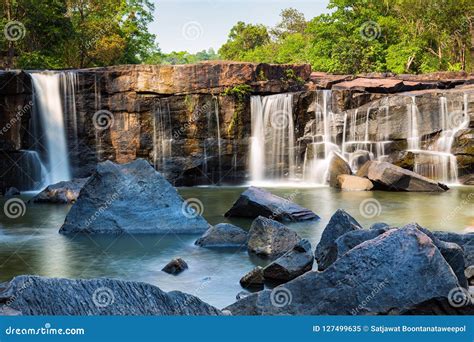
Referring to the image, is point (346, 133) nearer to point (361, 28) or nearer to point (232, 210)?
point (232, 210)

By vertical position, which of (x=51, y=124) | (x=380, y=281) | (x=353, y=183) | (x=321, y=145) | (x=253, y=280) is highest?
(x=51, y=124)

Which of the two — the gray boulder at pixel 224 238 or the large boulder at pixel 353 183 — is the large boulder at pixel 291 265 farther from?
the large boulder at pixel 353 183

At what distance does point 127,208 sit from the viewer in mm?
13242

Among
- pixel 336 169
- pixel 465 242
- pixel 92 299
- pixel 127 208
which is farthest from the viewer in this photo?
pixel 336 169

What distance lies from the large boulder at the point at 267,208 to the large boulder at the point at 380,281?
780 cm

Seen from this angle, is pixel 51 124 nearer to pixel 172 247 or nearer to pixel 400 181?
pixel 400 181

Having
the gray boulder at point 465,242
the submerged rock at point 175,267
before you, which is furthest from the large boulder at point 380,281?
the submerged rock at point 175,267

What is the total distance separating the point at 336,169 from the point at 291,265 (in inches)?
552

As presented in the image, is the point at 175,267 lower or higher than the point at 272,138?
lower

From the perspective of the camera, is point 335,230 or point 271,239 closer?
point 335,230

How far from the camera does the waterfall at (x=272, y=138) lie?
2566 cm

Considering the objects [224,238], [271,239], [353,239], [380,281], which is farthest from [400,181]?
[380,281]

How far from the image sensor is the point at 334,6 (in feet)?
142

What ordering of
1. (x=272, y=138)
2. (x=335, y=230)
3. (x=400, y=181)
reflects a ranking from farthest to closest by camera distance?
(x=272, y=138), (x=400, y=181), (x=335, y=230)
